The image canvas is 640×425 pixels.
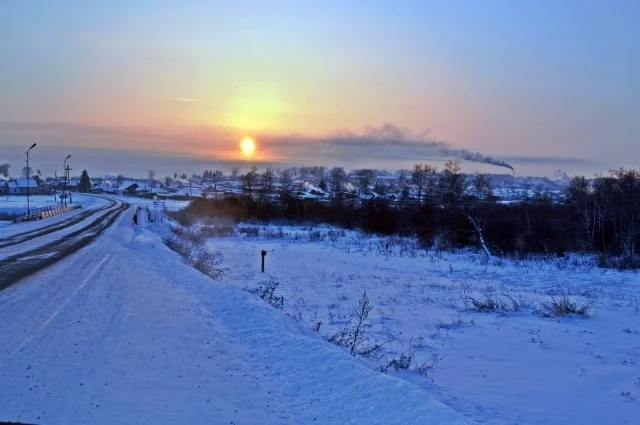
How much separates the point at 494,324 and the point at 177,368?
9.69 meters

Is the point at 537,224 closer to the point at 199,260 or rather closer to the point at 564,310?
the point at 564,310

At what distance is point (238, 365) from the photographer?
6945 millimetres

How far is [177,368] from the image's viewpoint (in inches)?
265

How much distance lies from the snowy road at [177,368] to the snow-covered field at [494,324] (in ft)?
6.26

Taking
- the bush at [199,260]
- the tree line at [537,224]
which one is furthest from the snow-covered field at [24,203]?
the bush at [199,260]

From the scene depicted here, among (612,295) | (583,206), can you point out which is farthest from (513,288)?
(583,206)

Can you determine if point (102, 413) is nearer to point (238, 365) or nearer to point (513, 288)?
point (238, 365)

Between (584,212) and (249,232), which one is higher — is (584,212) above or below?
above

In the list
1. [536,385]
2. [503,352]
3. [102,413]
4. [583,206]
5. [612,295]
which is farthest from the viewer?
[583,206]

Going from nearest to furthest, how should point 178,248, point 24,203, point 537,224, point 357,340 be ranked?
1. point 357,340
2. point 178,248
3. point 537,224
4. point 24,203

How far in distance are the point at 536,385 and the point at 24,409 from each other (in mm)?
7833

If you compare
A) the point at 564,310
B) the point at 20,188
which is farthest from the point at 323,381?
the point at 20,188

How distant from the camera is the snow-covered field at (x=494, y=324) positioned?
7984mm

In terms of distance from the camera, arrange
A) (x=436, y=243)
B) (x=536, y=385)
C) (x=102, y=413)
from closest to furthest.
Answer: (x=102, y=413)
(x=536, y=385)
(x=436, y=243)
